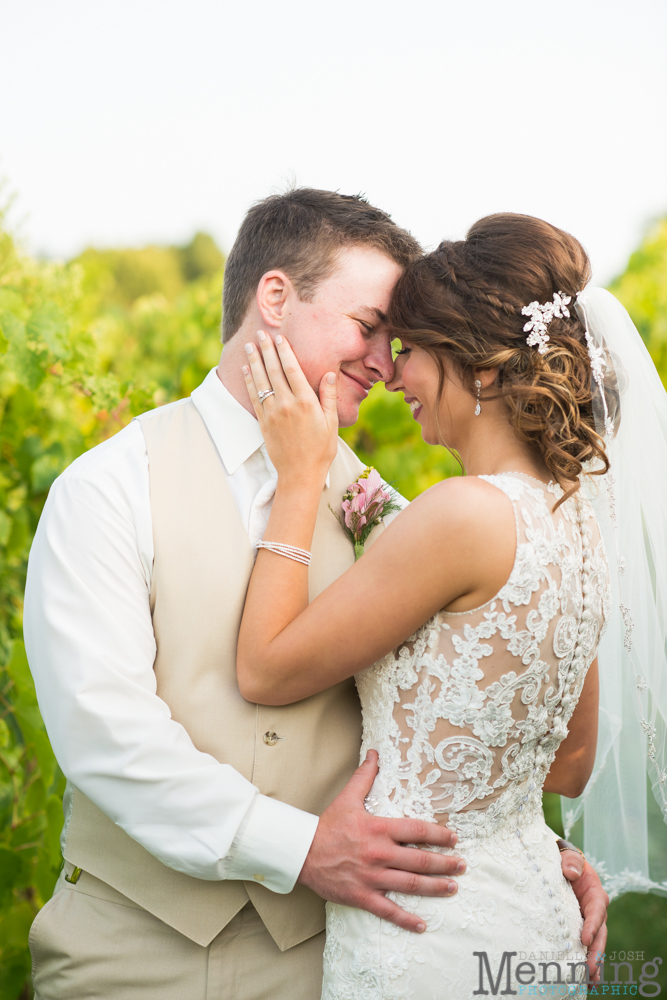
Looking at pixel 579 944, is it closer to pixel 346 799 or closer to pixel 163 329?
pixel 346 799

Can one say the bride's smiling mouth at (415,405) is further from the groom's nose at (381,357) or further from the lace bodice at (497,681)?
the lace bodice at (497,681)

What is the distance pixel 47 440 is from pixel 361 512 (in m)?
1.81

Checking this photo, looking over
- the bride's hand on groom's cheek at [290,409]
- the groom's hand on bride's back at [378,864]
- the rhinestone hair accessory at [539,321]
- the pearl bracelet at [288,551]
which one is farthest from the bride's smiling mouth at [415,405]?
the groom's hand on bride's back at [378,864]

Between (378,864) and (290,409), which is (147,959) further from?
(290,409)

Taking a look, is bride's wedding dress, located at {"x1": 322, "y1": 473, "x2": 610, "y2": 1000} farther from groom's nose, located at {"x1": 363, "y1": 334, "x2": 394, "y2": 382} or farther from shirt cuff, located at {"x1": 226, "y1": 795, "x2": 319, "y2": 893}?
groom's nose, located at {"x1": 363, "y1": 334, "x2": 394, "y2": 382}

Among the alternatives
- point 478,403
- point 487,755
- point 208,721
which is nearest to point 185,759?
point 208,721

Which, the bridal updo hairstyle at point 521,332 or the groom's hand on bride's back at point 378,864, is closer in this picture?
the groom's hand on bride's back at point 378,864

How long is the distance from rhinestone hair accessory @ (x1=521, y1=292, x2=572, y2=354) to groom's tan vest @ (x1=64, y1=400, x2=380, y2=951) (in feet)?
2.76

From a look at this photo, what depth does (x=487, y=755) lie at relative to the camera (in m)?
1.78

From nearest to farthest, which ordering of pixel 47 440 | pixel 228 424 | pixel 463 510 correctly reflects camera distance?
pixel 463 510 → pixel 228 424 → pixel 47 440

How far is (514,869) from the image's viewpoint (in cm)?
185

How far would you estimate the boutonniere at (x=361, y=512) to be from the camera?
215 centimetres

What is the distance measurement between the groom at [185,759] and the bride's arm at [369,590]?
108mm

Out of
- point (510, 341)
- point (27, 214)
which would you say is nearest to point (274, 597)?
point (510, 341)
